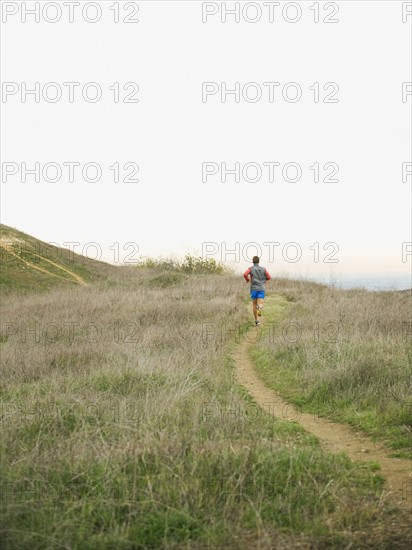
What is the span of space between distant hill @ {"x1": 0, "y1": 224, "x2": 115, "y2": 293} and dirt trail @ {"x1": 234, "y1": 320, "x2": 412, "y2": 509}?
70.7 feet

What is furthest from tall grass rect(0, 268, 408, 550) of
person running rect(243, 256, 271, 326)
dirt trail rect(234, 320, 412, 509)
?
person running rect(243, 256, 271, 326)

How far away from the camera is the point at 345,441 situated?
665cm

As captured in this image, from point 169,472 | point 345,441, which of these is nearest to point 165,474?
point 169,472

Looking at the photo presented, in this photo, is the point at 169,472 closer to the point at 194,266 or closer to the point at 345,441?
the point at 345,441

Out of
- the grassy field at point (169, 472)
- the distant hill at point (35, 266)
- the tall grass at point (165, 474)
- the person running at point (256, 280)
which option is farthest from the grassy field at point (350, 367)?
the distant hill at point (35, 266)

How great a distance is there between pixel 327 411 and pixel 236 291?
52.9ft

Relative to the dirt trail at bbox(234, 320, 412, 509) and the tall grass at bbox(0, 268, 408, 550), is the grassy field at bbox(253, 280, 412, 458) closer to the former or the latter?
the dirt trail at bbox(234, 320, 412, 509)

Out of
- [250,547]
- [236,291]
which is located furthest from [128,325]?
[250,547]

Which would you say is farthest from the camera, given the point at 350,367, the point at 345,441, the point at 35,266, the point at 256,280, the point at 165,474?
the point at 35,266

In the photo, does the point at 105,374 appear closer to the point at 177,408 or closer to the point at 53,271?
the point at 177,408

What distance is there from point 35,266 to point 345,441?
1213 inches

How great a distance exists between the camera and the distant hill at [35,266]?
99.3ft

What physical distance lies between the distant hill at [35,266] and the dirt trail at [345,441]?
21.5 metres

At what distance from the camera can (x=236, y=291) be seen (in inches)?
945
